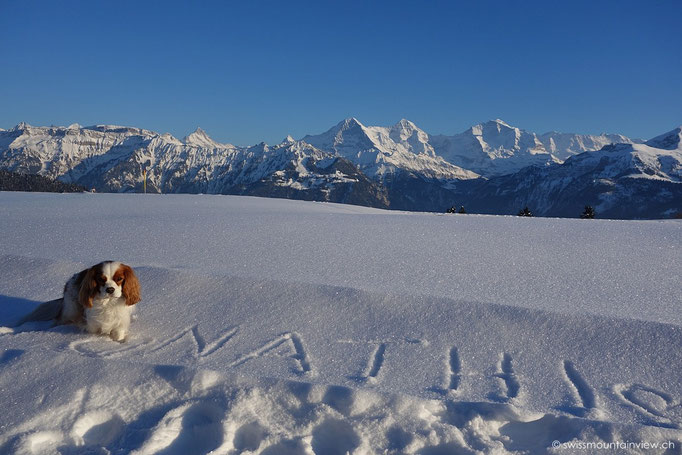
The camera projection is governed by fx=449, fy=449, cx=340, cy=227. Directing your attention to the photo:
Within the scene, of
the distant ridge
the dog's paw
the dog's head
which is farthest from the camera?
the distant ridge

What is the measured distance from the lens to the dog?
405cm

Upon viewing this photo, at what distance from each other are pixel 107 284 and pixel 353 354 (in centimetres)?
229

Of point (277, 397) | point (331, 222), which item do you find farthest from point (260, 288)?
point (331, 222)

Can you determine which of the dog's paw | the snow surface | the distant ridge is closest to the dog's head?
the dog's paw

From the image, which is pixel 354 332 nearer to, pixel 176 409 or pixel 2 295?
pixel 176 409

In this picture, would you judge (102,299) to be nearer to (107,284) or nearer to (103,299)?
(103,299)

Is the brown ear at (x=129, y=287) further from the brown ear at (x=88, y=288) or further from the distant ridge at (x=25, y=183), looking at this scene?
the distant ridge at (x=25, y=183)

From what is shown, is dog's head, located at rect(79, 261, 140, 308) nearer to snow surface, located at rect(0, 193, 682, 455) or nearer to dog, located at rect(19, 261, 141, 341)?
dog, located at rect(19, 261, 141, 341)

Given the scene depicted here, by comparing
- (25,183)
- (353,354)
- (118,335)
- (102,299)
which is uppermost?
(102,299)

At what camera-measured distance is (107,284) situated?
4.01 meters

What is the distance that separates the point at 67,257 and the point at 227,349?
4037 millimetres

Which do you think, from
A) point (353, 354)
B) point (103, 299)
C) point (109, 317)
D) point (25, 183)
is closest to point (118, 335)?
point (109, 317)

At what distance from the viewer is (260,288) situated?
17.5ft

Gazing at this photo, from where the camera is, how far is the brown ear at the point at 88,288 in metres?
4.05
